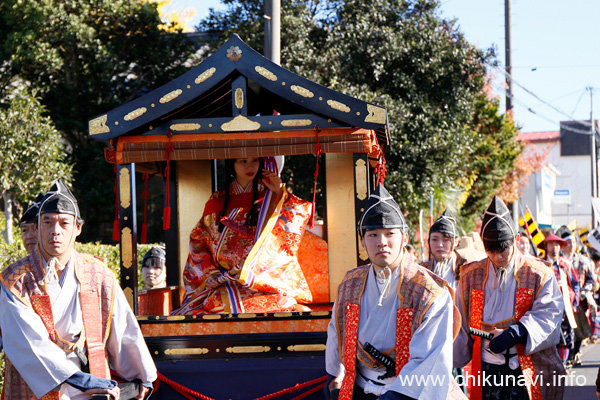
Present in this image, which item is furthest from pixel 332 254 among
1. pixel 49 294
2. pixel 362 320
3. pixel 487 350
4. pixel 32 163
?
pixel 32 163

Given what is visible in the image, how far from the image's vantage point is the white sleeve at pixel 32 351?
3598mm

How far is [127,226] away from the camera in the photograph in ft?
18.7

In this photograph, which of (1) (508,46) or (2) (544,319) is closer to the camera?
(2) (544,319)

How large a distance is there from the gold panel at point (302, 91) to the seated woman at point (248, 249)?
0.91m

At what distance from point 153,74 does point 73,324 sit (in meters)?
12.9

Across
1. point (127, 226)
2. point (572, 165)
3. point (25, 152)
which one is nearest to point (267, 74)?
point (127, 226)

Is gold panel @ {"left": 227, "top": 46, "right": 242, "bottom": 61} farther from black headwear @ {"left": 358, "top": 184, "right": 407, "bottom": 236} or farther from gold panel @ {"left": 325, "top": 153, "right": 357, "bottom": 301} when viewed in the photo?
black headwear @ {"left": 358, "top": 184, "right": 407, "bottom": 236}

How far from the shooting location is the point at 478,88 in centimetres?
1545

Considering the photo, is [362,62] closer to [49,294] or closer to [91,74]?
[91,74]

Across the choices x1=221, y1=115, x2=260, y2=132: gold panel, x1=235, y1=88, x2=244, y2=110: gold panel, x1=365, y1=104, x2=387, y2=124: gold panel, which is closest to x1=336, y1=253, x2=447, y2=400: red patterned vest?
x1=365, y1=104, x2=387, y2=124: gold panel

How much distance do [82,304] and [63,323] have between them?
13cm

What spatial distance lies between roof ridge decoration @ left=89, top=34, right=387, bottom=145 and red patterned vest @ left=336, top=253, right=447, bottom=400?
77.4 inches

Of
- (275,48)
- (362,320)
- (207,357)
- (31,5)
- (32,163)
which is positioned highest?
(31,5)

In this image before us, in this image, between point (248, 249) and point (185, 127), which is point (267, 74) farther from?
point (248, 249)
